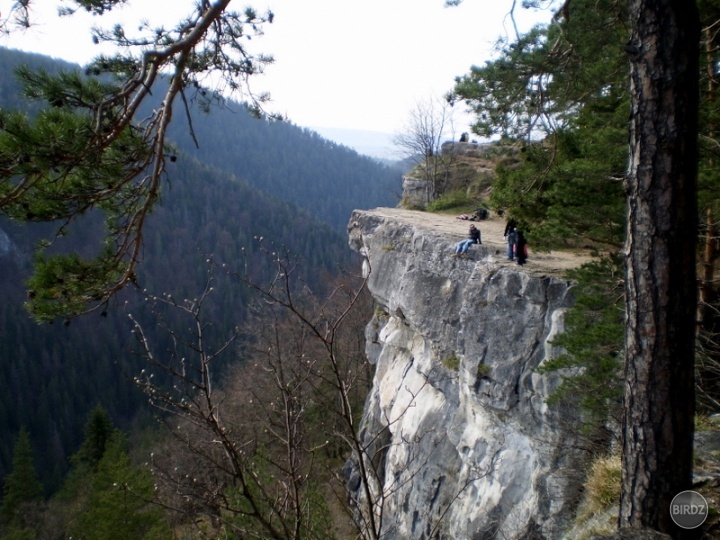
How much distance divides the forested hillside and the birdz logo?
367cm

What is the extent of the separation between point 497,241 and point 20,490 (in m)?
26.7

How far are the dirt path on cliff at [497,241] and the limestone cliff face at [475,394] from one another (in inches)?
8.9

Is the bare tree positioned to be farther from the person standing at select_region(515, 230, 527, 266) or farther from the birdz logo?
the person standing at select_region(515, 230, 527, 266)

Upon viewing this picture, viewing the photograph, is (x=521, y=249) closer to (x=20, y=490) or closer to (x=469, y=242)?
(x=469, y=242)

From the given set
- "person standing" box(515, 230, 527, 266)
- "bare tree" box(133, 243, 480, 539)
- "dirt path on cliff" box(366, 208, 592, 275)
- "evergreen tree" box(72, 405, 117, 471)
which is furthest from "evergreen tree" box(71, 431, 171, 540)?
"evergreen tree" box(72, 405, 117, 471)

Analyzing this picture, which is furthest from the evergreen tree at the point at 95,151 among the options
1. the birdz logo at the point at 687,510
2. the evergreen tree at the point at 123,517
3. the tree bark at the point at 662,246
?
the evergreen tree at the point at 123,517

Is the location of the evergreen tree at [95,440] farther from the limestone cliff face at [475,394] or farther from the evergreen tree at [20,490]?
the limestone cliff face at [475,394]

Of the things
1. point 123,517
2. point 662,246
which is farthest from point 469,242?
point 123,517

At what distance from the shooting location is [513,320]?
7.45 m

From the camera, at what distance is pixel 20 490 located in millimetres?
24156

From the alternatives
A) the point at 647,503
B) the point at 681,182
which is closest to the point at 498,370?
the point at 647,503

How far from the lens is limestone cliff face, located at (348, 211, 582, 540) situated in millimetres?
6742

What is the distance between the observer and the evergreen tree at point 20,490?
22877 mm

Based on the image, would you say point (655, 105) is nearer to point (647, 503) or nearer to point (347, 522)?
point (647, 503)
